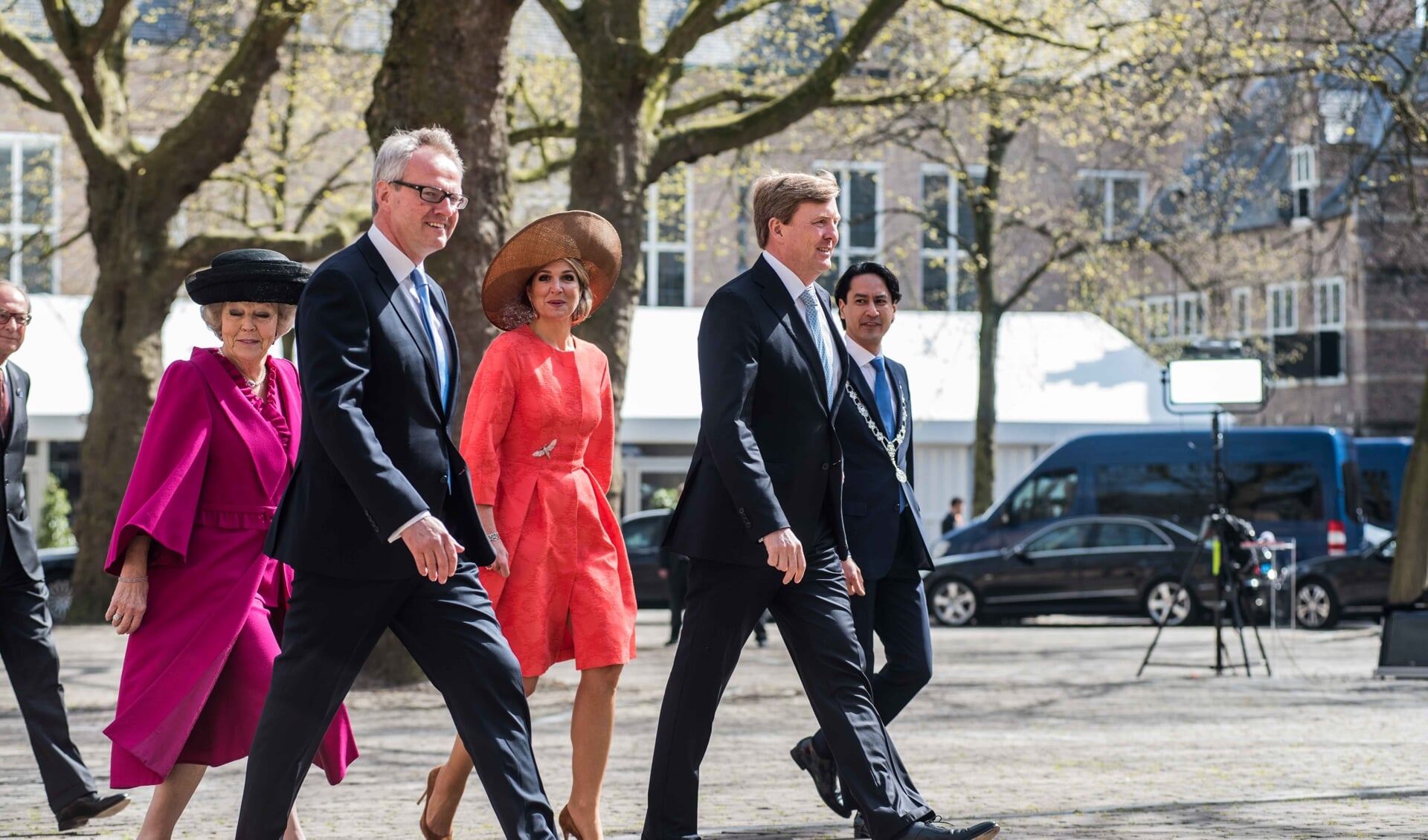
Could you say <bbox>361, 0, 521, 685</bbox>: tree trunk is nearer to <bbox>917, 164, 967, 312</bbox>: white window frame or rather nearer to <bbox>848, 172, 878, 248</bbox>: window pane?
<bbox>917, 164, 967, 312</bbox>: white window frame

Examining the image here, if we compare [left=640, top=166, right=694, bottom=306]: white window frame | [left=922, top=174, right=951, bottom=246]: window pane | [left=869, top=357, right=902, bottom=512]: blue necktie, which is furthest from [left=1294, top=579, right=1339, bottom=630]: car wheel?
[left=640, top=166, right=694, bottom=306]: white window frame

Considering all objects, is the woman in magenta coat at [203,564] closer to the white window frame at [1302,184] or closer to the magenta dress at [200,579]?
the magenta dress at [200,579]

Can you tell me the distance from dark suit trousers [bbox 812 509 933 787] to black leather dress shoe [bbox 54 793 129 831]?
234 centimetres

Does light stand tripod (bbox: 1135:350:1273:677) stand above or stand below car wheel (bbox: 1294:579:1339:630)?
above

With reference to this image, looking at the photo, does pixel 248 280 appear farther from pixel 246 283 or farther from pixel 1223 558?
pixel 1223 558

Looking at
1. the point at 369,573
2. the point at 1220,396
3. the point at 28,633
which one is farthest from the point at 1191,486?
the point at 369,573

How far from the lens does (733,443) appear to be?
5309mm

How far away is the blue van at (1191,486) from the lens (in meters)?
24.4

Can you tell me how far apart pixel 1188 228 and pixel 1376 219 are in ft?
46.5

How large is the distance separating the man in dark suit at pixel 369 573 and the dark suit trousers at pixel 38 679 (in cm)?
224

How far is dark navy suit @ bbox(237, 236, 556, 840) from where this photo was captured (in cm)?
457

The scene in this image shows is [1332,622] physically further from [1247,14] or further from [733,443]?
[733,443]

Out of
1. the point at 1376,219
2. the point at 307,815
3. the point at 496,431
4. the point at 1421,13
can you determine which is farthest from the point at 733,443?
the point at 1376,219

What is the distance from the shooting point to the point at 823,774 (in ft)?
21.1
